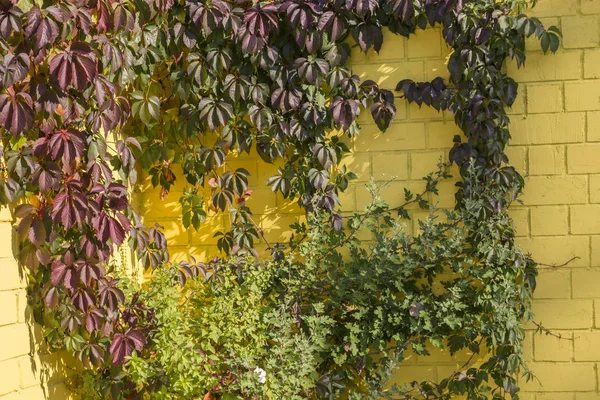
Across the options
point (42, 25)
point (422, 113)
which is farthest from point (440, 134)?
point (42, 25)

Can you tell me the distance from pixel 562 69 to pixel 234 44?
4.68ft

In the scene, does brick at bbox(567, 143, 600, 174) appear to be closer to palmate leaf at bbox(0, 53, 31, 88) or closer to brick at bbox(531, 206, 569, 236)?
brick at bbox(531, 206, 569, 236)

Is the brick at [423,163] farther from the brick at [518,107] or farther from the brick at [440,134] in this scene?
the brick at [518,107]

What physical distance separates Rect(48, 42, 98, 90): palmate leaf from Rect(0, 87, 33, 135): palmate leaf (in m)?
0.13

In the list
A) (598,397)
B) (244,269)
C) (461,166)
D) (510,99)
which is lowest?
(598,397)

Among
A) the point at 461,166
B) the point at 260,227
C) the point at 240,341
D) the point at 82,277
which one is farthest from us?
the point at 260,227

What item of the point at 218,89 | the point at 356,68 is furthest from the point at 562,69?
the point at 218,89

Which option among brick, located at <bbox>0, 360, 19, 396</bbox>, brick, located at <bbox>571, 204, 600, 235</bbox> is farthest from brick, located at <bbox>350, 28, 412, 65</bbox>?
brick, located at <bbox>0, 360, 19, 396</bbox>

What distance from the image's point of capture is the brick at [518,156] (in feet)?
11.1

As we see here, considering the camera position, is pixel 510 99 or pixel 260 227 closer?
pixel 510 99

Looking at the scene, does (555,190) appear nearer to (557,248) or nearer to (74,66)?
(557,248)

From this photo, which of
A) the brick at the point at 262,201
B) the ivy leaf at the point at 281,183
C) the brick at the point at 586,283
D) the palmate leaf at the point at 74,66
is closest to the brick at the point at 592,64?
the brick at the point at 586,283

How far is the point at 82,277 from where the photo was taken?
2.87 m

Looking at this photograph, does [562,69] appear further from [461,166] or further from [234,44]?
[234,44]
